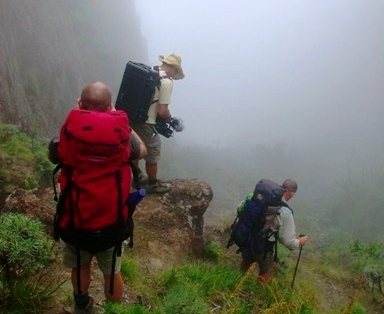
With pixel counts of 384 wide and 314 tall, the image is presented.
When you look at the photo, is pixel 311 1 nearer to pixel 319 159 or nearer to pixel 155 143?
pixel 319 159

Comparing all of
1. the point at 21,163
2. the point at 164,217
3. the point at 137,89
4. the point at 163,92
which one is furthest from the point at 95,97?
the point at 21,163

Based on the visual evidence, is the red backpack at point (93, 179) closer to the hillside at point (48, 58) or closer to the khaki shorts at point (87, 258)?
the khaki shorts at point (87, 258)

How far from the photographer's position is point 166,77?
5648 mm

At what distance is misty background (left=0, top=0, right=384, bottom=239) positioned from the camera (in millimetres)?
15086

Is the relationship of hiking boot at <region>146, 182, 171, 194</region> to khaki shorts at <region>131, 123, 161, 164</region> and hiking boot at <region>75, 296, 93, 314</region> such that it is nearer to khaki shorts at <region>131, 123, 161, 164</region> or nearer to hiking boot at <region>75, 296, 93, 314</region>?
khaki shorts at <region>131, 123, 161, 164</region>

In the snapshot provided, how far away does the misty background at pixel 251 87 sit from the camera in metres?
15.1

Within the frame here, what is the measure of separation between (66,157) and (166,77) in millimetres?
3112

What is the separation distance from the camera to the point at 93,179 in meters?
2.78

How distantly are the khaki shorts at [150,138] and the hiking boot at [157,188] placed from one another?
58 centimetres

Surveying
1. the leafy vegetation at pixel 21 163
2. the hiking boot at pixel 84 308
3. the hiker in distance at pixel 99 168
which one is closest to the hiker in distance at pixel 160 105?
the leafy vegetation at pixel 21 163

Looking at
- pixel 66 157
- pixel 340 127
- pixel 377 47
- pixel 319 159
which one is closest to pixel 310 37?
pixel 377 47

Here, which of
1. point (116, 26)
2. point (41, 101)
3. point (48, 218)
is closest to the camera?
point (48, 218)

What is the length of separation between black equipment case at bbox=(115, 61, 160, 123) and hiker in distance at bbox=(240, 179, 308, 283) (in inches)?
75.8

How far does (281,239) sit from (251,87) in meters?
82.7
